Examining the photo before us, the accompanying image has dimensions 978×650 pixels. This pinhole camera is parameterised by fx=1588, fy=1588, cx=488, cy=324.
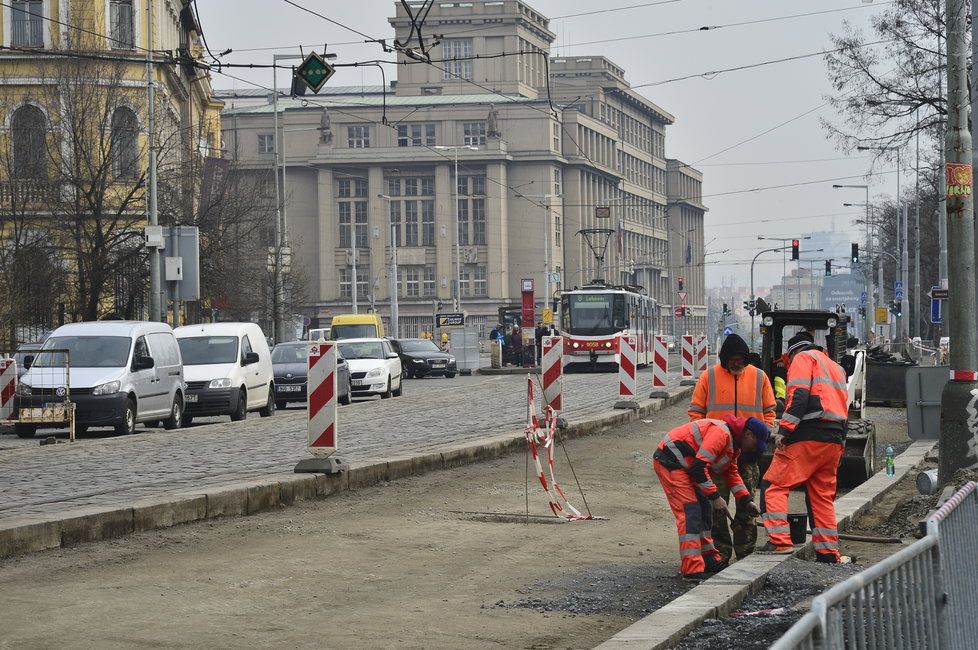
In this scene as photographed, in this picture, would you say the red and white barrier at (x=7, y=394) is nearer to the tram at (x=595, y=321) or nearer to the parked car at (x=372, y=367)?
the parked car at (x=372, y=367)

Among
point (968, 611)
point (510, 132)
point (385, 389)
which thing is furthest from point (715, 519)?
point (510, 132)

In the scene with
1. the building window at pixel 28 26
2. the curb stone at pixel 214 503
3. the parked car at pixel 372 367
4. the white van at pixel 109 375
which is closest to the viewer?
the curb stone at pixel 214 503

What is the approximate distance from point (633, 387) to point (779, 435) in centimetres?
1964

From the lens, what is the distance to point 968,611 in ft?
20.5

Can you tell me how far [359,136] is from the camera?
4732 inches

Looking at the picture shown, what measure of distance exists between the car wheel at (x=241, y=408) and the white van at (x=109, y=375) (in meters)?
2.16

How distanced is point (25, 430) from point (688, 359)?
20442mm

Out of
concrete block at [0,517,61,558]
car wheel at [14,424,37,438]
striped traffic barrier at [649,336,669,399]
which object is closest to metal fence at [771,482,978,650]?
concrete block at [0,517,61,558]

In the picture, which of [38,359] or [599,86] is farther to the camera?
[599,86]

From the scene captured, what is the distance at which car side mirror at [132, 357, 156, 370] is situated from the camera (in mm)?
25328

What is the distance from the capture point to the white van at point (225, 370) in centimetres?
2884

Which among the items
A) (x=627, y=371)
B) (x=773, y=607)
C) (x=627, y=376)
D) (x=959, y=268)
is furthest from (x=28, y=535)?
(x=627, y=376)

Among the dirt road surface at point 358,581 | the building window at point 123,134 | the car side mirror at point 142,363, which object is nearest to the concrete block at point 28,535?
the dirt road surface at point 358,581

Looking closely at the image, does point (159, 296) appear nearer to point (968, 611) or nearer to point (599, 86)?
point (968, 611)
